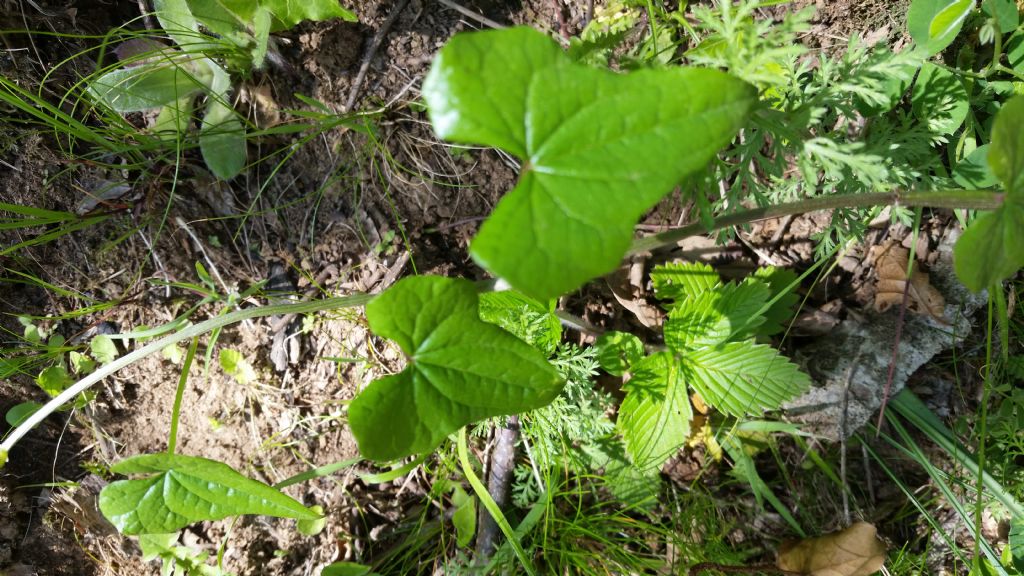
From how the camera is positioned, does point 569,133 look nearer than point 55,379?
Yes

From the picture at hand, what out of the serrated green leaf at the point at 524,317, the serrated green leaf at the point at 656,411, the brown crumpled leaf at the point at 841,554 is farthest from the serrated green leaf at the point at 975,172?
the serrated green leaf at the point at 524,317

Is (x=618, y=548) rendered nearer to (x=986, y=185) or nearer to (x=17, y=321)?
(x=986, y=185)

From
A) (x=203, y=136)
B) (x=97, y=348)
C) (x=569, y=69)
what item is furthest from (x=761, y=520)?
(x=97, y=348)

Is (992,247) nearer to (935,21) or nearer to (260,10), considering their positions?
(935,21)

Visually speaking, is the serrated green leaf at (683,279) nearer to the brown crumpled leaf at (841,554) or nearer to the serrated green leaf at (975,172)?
the serrated green leaf at (975,172)

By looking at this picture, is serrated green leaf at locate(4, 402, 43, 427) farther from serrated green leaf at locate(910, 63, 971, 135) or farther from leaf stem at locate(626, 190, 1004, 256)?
serrated green leaf at locate(910, 63, 971, 135)

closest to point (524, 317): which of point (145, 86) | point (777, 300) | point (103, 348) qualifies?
point (777, 300)
